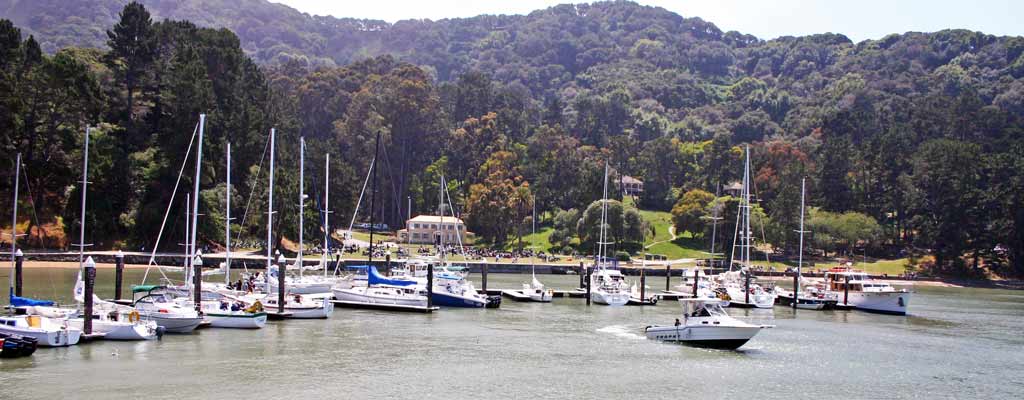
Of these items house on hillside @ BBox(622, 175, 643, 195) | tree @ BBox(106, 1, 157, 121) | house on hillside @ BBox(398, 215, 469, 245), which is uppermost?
tree @ BBox(106, 1, 157, 121)

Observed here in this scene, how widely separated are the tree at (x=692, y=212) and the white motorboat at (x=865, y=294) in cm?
6139

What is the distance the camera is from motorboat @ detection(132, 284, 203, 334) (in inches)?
2224

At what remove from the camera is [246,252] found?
12625 centimetres

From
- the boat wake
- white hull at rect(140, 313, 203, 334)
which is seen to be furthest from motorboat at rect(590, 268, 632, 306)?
white hull at rect(140, 313, 203, 334)

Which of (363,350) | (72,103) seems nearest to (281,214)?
(72,103)

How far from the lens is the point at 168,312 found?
186ft

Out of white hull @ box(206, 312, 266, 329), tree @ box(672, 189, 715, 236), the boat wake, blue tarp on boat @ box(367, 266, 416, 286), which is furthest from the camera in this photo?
tree @ box(672, 189, 715, 236)

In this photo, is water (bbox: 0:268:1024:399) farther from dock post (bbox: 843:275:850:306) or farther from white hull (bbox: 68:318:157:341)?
dock post (bbox: 843:275:850:306)

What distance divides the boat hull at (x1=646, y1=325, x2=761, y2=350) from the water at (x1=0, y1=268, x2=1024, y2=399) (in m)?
1.15

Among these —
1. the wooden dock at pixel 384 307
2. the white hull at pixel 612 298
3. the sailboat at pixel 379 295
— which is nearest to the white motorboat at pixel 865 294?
the white hull at pixel 612 298

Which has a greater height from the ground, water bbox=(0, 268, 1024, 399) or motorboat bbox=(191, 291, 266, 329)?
motorboat bbox=(191, 291, 266, 329)

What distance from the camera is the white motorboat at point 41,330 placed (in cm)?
4922

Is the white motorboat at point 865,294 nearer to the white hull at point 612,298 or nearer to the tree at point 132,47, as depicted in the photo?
the white hull at point 612,298

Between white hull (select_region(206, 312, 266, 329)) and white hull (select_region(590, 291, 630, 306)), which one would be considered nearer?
white hull (select_region(206, 312, 266, 329))
